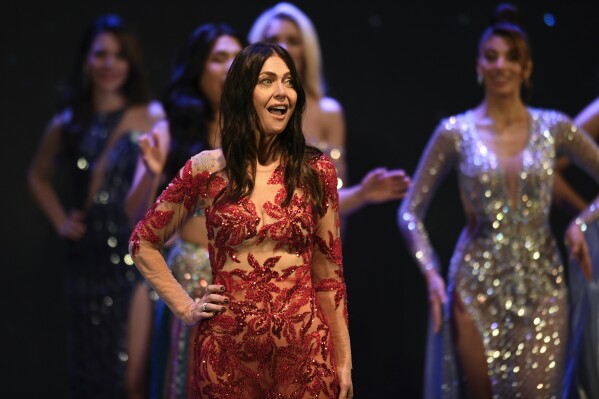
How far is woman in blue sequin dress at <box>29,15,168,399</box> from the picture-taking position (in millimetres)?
4988

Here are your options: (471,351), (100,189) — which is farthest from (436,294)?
(100,189)

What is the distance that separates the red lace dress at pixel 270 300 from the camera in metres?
2.81

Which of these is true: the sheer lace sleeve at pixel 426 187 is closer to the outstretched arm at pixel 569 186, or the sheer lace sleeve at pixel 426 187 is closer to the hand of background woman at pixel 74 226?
the outstretched arm at pixel 569 186

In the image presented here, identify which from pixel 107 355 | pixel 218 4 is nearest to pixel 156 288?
pixel 107 355

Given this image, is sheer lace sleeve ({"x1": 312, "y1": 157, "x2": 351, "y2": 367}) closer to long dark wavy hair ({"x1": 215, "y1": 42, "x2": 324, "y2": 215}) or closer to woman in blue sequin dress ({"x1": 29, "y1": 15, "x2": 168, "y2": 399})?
long dark wavy hair ({"x1": 215, "y1": 42, "x2": 324, "y2": 215})

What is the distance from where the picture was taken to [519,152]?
4.14 metres

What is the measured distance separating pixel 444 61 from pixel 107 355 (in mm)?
1997

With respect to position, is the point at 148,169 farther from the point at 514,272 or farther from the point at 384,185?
the point at 514,272

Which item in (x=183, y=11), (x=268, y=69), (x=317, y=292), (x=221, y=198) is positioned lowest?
(x=317, y=292)

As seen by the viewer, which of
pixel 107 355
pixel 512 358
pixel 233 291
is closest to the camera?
pixel 233 291

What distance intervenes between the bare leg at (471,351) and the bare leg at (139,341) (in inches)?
49.1

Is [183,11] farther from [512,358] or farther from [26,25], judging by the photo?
[512,358]

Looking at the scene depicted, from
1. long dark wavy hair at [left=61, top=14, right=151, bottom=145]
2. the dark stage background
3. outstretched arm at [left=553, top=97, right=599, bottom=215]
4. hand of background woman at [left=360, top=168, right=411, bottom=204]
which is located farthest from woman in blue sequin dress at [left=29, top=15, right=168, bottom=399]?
outstretched arm at [left=553, top=97, right=599, bottom=215]

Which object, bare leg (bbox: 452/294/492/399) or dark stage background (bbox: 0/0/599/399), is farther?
dark stage background (bbox: 0/0/599/399)
